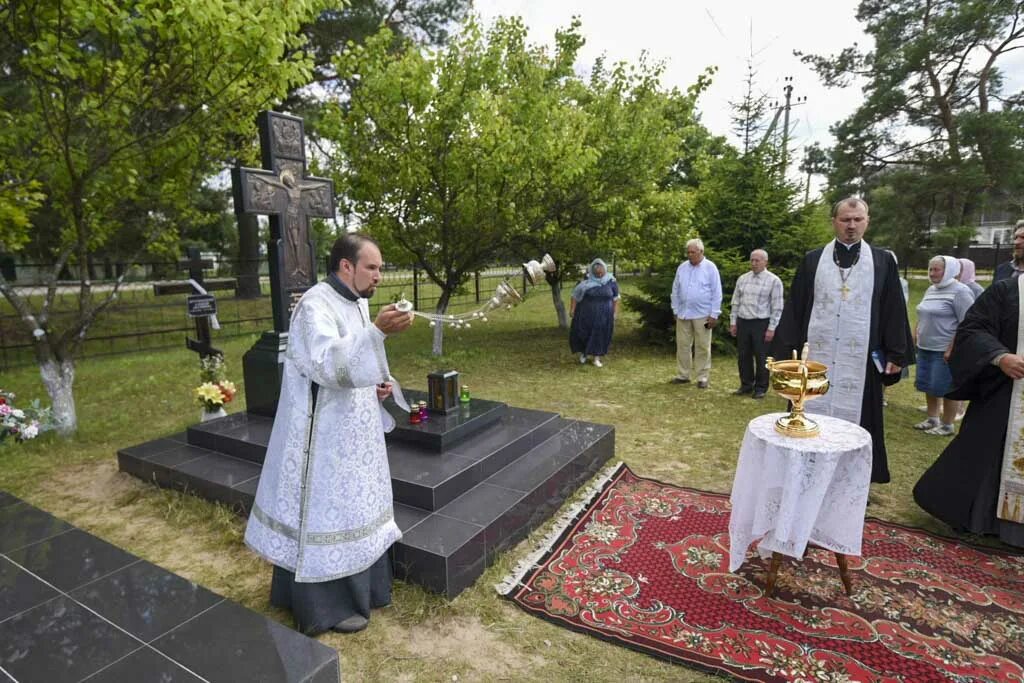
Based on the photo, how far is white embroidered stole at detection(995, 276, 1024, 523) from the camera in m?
3.50

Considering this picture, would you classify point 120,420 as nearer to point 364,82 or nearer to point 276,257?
point 276,257

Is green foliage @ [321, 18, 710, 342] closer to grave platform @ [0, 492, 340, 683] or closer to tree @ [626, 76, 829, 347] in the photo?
tree @ [626, 76, 829, 347]

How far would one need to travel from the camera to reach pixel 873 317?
412 cm

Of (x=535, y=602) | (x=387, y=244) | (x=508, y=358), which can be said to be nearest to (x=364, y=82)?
(x=387, y=244)

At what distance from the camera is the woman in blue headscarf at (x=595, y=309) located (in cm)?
931

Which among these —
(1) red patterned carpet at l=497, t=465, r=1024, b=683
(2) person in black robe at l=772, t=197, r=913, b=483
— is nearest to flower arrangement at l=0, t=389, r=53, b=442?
(1) red patterned carpet at l=497, t=465, r=1024, b=683

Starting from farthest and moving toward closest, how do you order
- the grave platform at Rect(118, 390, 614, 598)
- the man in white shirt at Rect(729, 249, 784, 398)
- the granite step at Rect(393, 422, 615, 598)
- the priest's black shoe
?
the man in white shirt at Rect(729, 249, 784, 398), the grave platform at Rect(118, 390, 614, 598), the granite step at Rect(393, 422, 615, 598), the priest's black shoe

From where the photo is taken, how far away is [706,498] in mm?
4383

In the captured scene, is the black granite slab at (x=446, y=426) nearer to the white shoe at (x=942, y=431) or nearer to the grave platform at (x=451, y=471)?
the grave platform at (x=451, y=471)

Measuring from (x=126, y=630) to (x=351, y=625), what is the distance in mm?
967

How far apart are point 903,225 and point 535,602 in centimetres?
2301

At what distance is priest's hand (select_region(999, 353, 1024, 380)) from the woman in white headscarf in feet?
7.76

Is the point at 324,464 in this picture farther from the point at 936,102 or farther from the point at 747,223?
the point at 936,102

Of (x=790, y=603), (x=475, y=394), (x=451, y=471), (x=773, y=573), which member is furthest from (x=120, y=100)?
(x=790, y=603)
